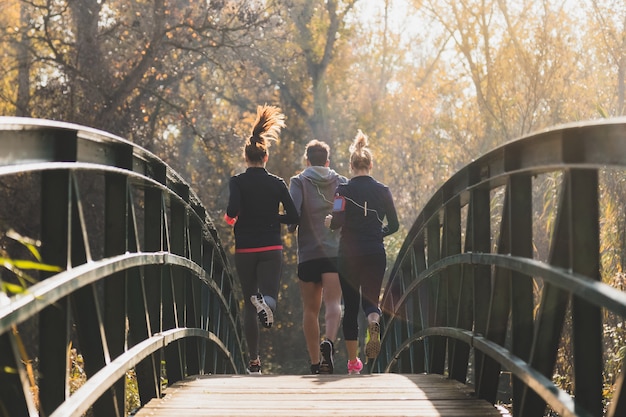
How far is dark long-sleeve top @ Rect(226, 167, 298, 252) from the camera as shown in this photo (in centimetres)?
762

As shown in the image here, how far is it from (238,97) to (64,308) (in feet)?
87.9

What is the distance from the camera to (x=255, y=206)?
7.62 metres

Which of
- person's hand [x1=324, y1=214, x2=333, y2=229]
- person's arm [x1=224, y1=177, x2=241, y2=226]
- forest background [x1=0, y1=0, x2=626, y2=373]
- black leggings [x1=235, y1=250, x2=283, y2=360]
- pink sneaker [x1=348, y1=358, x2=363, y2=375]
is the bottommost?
pink sneaker [x1=348, y1=358, x2=363, y2=375]

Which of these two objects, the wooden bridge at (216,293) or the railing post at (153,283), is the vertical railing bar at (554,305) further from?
the railing post at (153,283)

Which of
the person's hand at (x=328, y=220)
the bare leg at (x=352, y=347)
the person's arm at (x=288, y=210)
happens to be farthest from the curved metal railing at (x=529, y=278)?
the person's arm at (x=288, y=210)

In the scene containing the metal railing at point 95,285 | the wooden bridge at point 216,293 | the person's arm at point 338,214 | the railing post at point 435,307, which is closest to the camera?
the metal railing at point 95,285

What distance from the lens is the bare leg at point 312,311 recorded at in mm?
8008

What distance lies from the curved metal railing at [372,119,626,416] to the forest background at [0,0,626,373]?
488cm

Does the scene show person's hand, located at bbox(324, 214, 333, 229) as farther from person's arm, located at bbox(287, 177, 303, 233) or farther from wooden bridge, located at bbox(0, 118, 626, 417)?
wooden bridge, located at bbox(0, 118, 626, 417)

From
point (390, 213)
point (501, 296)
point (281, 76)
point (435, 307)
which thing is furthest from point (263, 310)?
point (281, 76)

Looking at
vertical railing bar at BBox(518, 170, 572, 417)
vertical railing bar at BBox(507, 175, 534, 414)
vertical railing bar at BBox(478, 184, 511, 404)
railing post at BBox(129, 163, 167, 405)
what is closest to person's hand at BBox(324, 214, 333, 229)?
railing post at BBox(129, 163, 167, 405)

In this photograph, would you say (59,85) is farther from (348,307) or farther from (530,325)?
(530,325)

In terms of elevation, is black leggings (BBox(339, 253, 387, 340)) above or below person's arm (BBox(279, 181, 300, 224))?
below

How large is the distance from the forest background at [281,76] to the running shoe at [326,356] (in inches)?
159
